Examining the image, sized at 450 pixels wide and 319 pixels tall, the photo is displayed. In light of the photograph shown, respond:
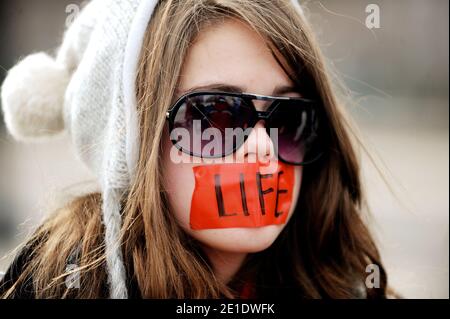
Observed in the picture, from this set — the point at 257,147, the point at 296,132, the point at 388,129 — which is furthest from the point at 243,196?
the point at 388,129

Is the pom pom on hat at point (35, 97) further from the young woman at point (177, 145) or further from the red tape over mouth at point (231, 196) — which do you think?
the red tape over mouth at point (231, 196)

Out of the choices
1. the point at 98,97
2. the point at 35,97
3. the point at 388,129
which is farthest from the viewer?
the point at 388,129

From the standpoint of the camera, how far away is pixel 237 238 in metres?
1.32

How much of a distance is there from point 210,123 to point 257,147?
142mm

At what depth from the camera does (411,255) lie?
3.31m

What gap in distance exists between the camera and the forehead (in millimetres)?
1288

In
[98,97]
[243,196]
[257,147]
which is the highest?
[98,97]

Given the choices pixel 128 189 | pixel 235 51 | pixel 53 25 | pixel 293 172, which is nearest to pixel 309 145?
pixel 293 172

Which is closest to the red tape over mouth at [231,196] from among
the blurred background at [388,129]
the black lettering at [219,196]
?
the black lettering at [219,196]

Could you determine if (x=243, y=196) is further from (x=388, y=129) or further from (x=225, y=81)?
(x=388, y=129)

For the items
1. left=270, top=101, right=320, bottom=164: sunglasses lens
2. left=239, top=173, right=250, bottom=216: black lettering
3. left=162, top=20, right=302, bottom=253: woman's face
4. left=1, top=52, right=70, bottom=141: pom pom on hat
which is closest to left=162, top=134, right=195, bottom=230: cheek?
left=162, top=20, right=302, bottom=253: woman's face

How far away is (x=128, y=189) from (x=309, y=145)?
1.87 feet
